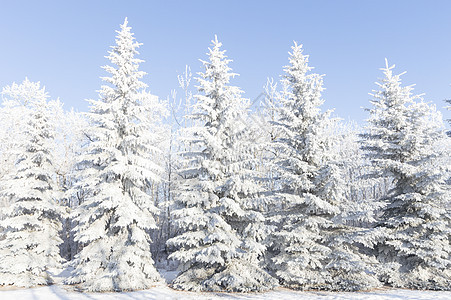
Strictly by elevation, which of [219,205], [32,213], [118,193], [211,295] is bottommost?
[211,295]

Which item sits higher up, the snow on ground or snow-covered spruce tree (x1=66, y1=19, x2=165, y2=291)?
snow-covered spruce tree (x1=66, y1=19, x2=165, y2=291)

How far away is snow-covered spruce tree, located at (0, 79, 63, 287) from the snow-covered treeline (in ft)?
0.21

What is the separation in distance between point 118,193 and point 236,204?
18.0 ft

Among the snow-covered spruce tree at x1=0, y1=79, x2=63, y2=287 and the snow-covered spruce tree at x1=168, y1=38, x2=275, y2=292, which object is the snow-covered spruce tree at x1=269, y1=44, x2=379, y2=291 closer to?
the snow-covered spruce tree at x1=168, y1=38, x2=275, y2=292

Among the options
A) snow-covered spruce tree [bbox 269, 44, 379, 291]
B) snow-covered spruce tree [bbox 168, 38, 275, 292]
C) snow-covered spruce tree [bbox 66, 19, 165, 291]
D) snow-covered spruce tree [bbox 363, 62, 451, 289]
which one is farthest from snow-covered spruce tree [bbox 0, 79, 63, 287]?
snow-covered spruce tree [bbox 363, 62, 451, 289]

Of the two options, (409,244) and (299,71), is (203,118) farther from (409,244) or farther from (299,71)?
(409,244)

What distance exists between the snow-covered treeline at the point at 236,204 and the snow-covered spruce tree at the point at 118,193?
63 mm

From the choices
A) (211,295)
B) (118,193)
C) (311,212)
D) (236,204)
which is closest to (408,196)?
Result: (311,212)

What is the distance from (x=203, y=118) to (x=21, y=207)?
35.2 feet

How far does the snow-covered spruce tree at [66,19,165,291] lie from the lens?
12.3 m

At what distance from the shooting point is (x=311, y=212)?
→ 13906mm

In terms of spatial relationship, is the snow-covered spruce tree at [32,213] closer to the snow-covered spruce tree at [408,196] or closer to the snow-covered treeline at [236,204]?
the snow-covered treeline at [236,204]

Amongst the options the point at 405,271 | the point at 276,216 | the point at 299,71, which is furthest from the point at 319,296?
the point at 299,71

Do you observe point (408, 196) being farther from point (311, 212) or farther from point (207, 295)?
point (207, 295)
